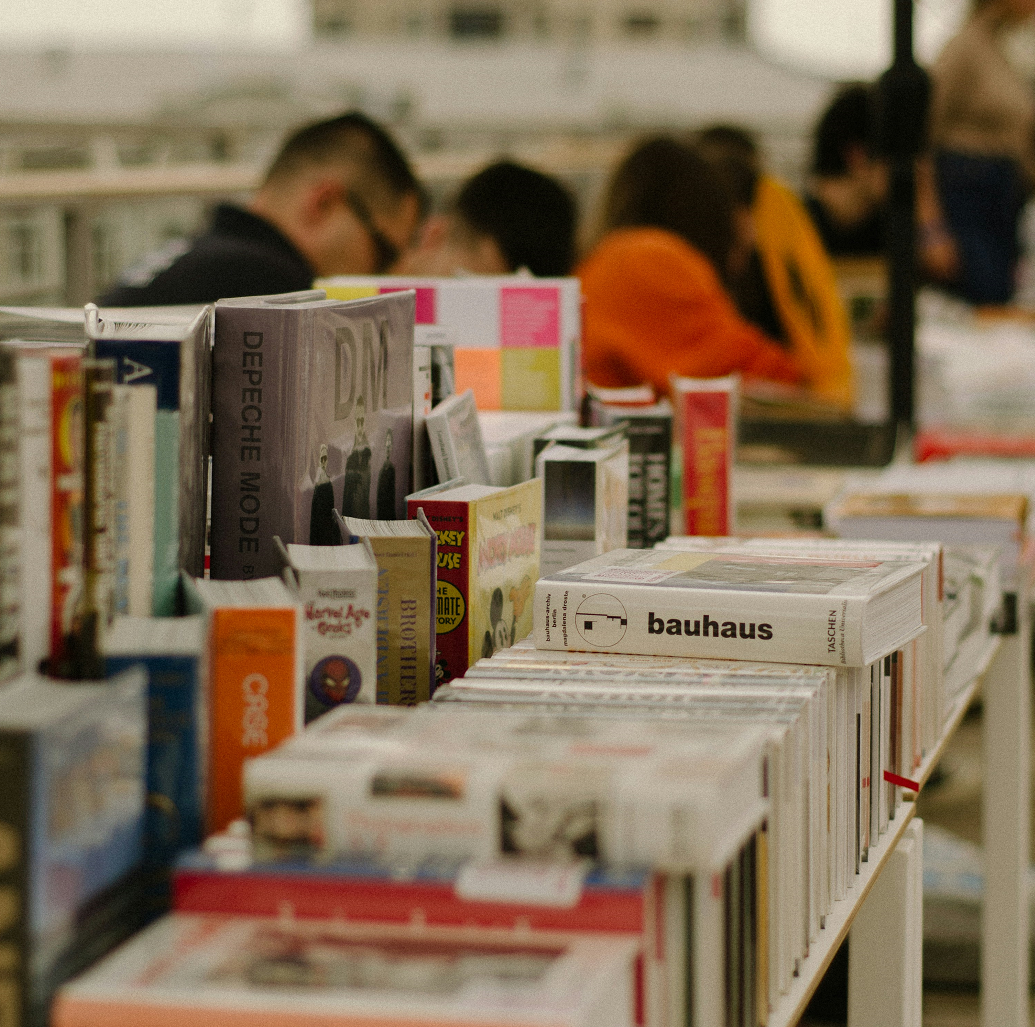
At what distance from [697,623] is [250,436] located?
0.32m

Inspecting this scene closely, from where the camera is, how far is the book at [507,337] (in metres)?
1.54

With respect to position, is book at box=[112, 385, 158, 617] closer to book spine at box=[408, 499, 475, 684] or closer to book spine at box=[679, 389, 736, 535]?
book spine at box=[408, 499, 475, 684]

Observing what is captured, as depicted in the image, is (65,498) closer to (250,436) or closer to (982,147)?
(250,436)

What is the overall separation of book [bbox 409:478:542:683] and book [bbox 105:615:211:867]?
280 mm

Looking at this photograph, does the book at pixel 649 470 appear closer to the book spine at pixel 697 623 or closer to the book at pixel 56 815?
the book spine at pixel 697 623

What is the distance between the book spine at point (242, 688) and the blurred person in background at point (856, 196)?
3.67 m

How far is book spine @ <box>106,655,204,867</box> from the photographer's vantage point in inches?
28.9

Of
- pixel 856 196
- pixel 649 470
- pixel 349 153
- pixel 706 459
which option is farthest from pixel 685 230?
pixel 649 470

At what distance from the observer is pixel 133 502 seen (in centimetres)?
84

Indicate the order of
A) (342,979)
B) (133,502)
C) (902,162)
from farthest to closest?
1. (902,162)
2. (133,502)
3. (342,979)

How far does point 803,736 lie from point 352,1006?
0.39 m

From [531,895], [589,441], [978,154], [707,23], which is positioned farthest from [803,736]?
[707,23]

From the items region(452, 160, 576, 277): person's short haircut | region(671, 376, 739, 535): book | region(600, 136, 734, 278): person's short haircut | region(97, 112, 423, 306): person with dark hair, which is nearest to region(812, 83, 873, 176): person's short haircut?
region(600, 136, 734, 278): person's short haircut

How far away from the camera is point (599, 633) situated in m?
1.03
